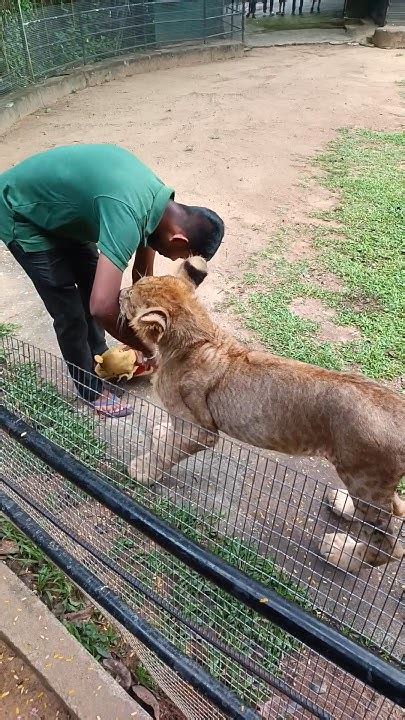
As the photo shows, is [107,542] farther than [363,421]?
Yes

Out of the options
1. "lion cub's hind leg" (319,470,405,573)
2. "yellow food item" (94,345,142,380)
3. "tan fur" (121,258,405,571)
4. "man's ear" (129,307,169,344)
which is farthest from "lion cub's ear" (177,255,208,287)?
"lion cub's hind leg" (319,470,405,573)

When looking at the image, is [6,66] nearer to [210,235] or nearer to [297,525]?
[210,235]

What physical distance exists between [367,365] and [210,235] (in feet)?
6.60

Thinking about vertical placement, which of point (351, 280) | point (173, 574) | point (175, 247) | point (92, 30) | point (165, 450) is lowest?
point (351, 280)

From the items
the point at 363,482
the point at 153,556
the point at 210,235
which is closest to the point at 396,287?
the point at 210,235

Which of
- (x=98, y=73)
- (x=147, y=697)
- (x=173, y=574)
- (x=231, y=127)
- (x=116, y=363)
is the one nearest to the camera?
(x=147, y=697)

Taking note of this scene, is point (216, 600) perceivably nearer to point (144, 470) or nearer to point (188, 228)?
point (144, 470)

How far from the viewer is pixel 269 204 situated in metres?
7.54

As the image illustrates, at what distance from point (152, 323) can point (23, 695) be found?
6.28 ft

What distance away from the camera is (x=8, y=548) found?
11.3 feet

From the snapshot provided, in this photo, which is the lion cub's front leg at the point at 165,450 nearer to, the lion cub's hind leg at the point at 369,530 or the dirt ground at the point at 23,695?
the lion cub's hind leg at the point at 369,530

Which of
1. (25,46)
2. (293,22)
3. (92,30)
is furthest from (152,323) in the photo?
(293,22)

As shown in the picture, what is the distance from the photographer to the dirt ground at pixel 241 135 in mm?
5402

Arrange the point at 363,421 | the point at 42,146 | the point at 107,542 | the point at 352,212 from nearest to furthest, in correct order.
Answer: the point at 363,421 → the point at 107,542 → the point at 352,212 → the point at 42,146
